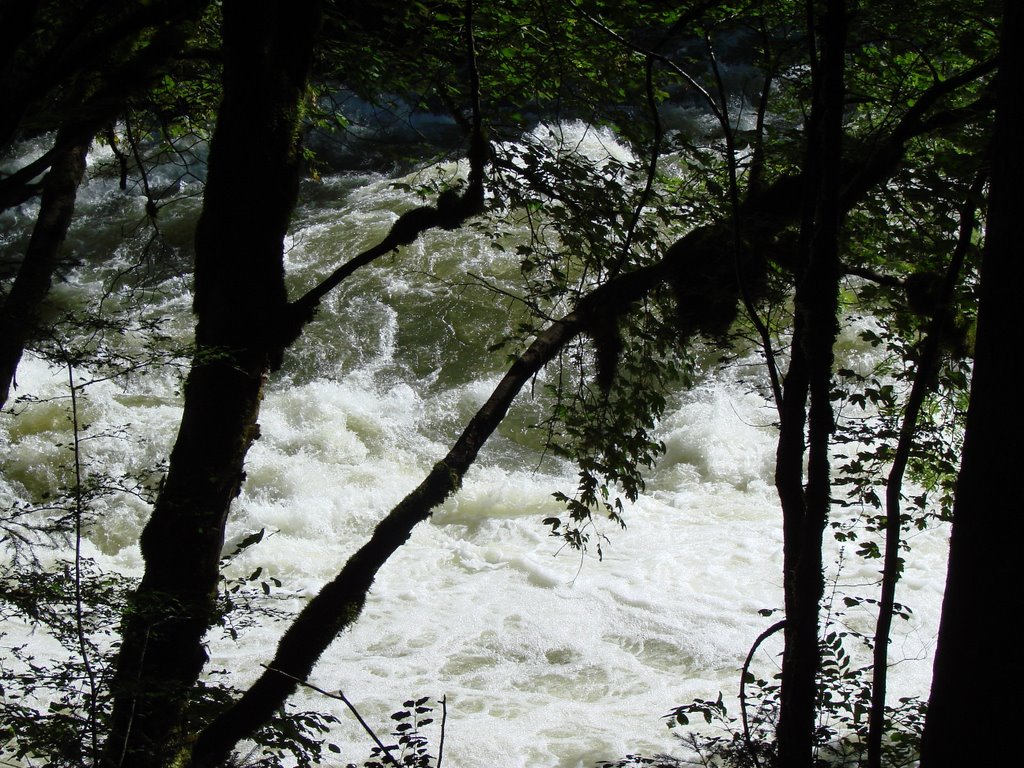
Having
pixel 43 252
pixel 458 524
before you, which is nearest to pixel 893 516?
pixel 43 252

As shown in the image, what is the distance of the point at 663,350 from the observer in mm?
3359

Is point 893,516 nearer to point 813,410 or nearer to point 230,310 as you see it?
point 813,410

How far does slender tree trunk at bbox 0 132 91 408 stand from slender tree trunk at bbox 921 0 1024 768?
2.43 meters

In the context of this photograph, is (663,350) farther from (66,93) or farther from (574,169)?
(66,93)

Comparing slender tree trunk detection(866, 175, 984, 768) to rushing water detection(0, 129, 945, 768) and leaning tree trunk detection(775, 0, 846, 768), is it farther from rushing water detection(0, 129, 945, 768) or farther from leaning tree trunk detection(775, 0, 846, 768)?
rushing water detection(0, 129, 945, 768)

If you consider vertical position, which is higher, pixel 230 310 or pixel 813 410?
pixel 230 310

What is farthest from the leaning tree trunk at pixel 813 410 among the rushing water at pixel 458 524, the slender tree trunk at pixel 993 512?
the rushing water at pixel 458 524

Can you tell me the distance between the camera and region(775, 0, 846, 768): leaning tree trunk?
1.97m

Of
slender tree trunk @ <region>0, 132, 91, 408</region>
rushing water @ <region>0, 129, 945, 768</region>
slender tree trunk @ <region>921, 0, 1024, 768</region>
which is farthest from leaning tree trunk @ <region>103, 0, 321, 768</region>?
slender tree trunk @ <region>921, 0, 1024, 768</region>

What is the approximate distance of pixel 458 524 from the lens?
29.9ft

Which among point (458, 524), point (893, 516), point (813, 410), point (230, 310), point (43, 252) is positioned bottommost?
point (458, 524)

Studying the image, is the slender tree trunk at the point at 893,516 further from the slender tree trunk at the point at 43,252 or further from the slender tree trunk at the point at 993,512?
the slender tree trunk at the point at 43,252

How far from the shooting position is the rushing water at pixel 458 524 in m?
6.18

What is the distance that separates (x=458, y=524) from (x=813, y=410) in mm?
7221
